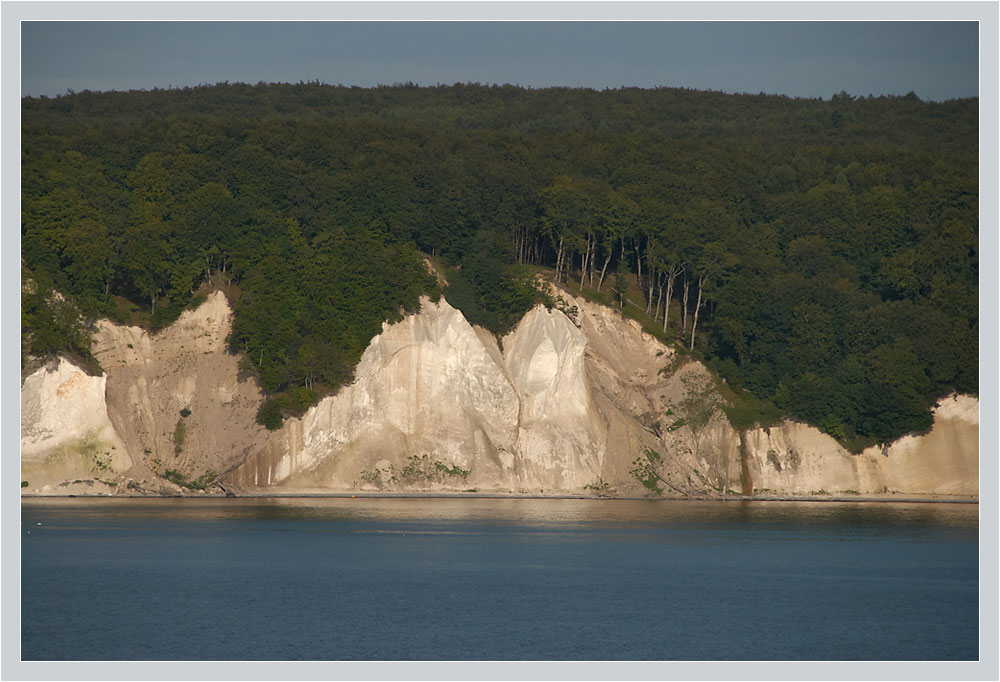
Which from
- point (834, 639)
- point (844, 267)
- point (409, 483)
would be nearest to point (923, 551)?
point (834, 639)

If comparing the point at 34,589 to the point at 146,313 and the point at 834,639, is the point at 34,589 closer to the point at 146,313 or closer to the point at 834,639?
the point at 834,639

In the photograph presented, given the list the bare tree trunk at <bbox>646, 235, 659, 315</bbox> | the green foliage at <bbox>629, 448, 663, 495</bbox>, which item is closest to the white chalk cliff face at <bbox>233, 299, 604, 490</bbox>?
the green foliage at <bbox>629, 448, 663, 495</bbox>

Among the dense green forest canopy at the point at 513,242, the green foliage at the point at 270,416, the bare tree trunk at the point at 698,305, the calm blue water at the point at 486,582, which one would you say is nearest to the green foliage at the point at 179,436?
the calm blue water at the point at 486,582

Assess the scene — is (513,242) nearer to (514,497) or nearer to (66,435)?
(514,497)

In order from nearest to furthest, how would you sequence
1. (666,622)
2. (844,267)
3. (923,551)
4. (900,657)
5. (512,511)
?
(900,657), (666,622), (923,551), (512,511), (844,267)

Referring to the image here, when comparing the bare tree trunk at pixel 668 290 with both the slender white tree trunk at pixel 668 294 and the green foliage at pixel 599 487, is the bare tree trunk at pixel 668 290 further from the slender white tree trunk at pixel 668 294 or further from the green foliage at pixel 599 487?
the green foliage at pixel 599 487
